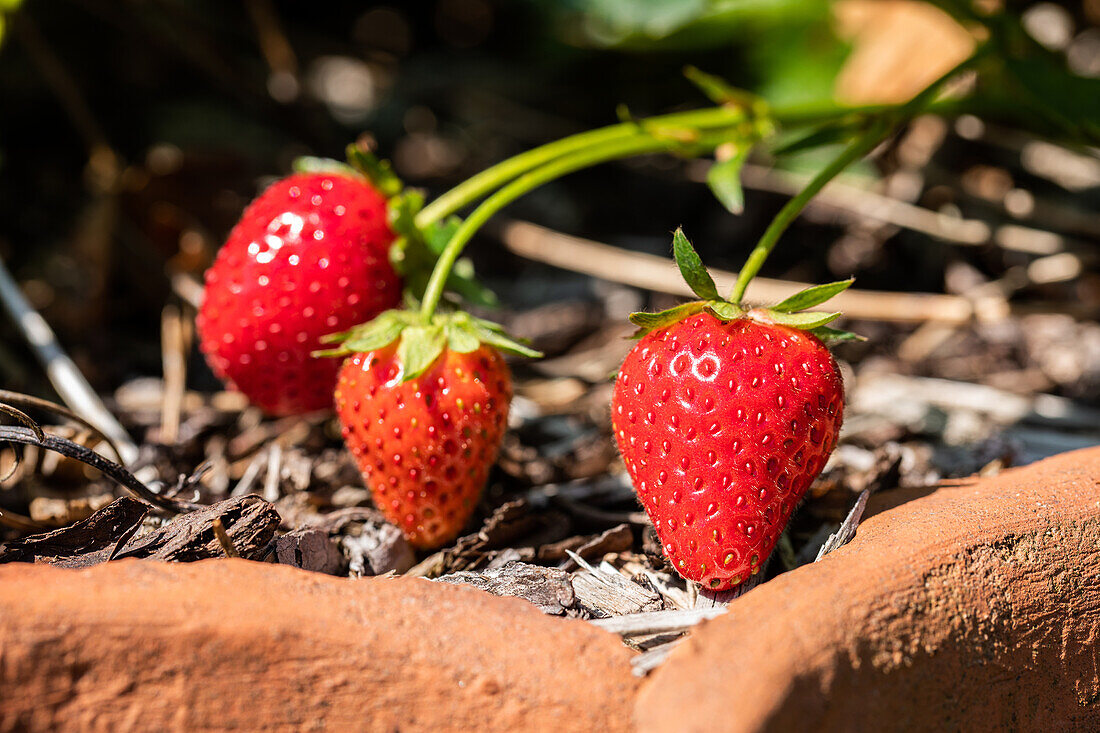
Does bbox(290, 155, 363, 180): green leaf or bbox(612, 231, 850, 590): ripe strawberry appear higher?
bbox(290, 155, 363, 180): green leaf

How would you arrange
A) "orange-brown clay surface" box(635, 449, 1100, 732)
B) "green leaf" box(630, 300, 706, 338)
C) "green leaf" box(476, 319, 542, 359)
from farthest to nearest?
"green leaf" box(476, 319, 542, 359) → "green leaf" box(630, 300, 706, 338) → "orange-brown clay surface" box(635, 449, 1100, 732)

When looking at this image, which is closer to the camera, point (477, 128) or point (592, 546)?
point (592, 546)

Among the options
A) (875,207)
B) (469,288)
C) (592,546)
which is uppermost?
(469,288)

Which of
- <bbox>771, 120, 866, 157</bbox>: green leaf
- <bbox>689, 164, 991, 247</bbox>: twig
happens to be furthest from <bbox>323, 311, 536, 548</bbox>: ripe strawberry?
<bbox>689, 164, 991, 247</bbox>: twig

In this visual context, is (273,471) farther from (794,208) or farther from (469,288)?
(794,208)

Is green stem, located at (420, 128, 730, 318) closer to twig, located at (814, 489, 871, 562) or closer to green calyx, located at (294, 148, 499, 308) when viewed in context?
green calyx, located at (294, 148, 499, 308)

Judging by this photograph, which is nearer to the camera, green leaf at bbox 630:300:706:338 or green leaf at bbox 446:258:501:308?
green leaf at bbox 630:300:706:338

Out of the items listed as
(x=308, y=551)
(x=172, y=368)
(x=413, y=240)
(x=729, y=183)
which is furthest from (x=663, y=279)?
(x=308, y=551)
